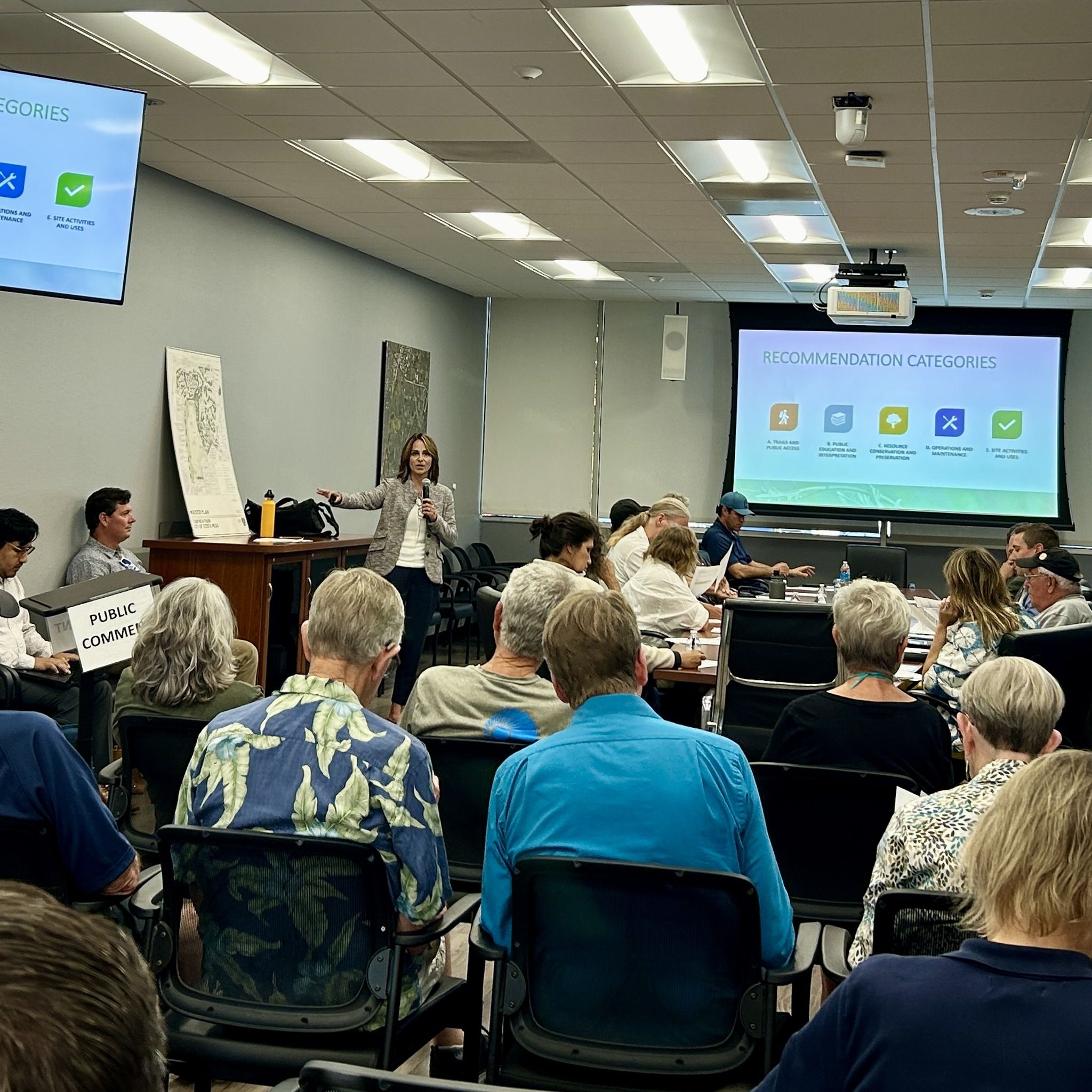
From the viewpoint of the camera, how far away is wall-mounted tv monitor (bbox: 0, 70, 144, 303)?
4.48 m

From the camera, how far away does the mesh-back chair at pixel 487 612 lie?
5.36 meters

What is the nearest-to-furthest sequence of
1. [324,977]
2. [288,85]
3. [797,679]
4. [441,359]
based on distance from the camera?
[324,977], [797,679], [288,85], [441,359]

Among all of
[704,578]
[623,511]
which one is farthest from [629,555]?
[623,511]

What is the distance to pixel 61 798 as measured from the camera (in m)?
2.36

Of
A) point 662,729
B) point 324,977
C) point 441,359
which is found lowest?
point 324,977

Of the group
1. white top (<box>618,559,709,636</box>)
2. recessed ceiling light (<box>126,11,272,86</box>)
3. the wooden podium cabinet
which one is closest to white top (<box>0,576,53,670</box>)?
the wooden podium cabinet

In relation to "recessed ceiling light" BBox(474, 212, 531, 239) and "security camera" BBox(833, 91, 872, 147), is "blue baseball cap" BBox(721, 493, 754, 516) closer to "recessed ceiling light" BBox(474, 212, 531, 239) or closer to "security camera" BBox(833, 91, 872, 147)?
"recessed ceiling light" BBox(474, 212, 531, 239)

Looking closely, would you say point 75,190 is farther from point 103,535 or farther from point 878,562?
point 878,562

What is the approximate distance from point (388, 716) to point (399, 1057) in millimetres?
6034

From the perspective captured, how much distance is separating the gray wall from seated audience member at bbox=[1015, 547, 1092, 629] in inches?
191

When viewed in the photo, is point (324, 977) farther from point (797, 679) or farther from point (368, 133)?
point (368, 133)

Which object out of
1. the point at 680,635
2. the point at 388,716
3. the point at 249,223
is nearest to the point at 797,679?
the point at 680,635

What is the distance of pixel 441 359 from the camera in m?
12.4

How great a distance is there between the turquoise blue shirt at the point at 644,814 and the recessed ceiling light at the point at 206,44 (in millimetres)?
3774
